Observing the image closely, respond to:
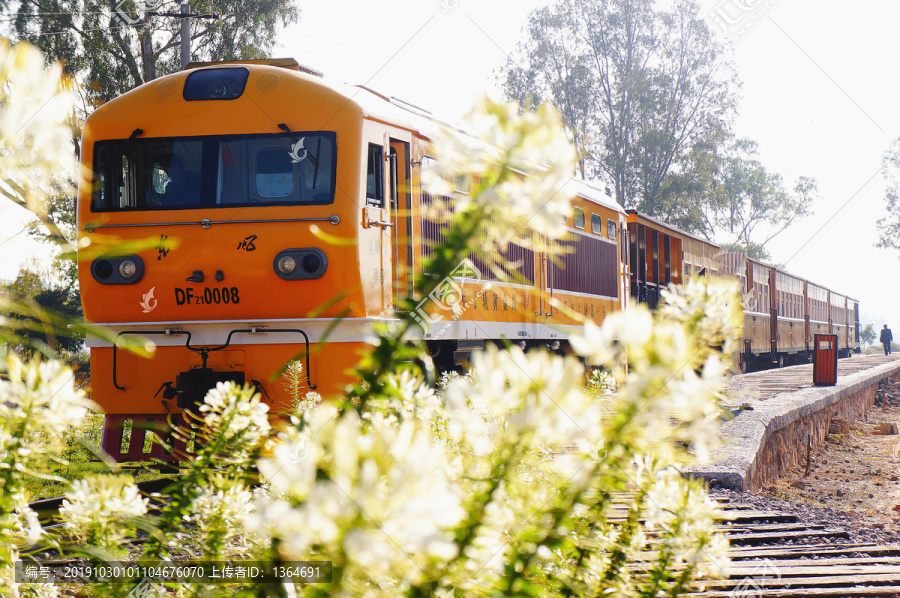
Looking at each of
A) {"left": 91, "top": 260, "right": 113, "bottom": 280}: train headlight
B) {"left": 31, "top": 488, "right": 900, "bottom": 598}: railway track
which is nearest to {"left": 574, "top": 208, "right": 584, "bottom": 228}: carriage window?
{"left": 91, "top": 260, "right": 113, "bottom": 280}: train headlight

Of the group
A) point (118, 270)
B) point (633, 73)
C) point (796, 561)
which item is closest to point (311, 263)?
point (118, 270)

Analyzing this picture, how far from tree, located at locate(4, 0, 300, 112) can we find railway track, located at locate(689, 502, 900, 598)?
18271 millimetres

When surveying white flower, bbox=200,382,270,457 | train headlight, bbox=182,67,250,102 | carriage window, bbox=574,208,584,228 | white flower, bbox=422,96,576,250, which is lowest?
white flower, bbox=200,382,270,457

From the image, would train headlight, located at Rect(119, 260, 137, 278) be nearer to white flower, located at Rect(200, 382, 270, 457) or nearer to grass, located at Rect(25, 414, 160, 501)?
grass, located at Rect(25, 414, 160, 501)

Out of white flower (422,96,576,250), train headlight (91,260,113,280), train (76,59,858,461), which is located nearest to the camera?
white flower (422,96,576,250)

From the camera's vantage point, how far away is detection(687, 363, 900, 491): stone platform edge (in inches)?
201

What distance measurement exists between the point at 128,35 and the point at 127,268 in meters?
16.5

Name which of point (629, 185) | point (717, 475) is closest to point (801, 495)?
point (717, 475)

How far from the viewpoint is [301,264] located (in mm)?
6289

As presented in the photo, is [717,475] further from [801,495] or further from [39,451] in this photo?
[39,451]

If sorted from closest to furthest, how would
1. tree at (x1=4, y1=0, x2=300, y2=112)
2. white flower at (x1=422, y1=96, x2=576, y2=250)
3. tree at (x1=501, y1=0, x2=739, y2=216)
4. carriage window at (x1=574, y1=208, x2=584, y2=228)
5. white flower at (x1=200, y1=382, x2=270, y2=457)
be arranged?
white flower at (x1=422, y1=96, x2=576, y2=250)
white flower at (x1=200, y1=382, x2=270, y2=457)
carriage window at (x1=574, y1=208, x2=584, y2=228)
tree at (x1=4, y1=0, x2=300, y2=112)
tree at (x1=501, y1=0, x2=739, y2=216)

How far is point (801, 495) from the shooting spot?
8.12 m

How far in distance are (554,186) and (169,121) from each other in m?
6.34

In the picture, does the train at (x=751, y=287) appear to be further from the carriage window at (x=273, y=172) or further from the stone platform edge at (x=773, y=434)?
the carriage window at (x=273, y=172)
